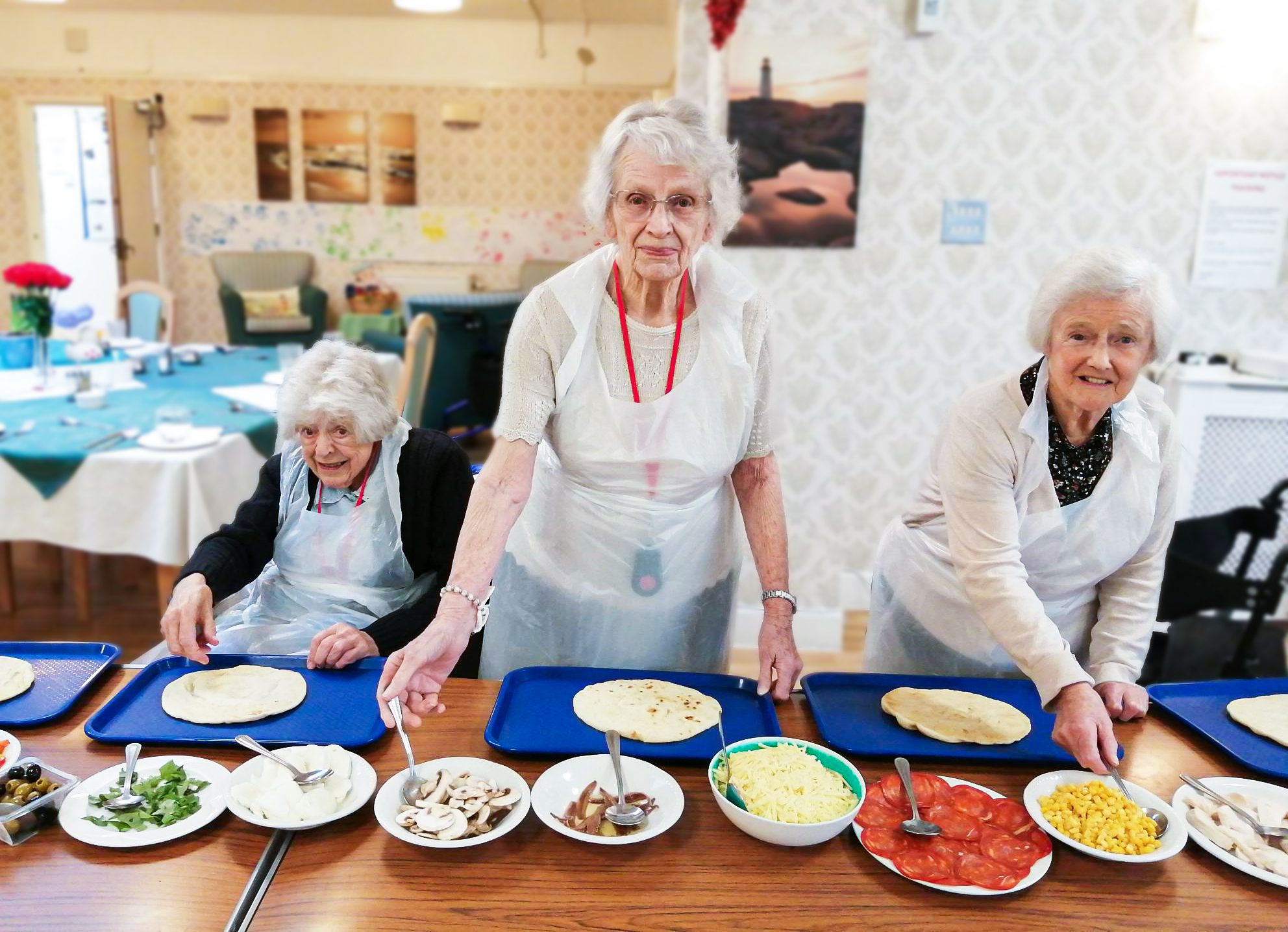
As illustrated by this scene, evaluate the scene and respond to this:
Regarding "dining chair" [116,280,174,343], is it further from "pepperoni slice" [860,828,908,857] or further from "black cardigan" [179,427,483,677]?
"pepperoni slice" [860,828,908,857]

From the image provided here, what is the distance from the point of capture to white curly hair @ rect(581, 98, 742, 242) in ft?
4.63

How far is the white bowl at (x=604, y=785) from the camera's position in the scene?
1.06 m

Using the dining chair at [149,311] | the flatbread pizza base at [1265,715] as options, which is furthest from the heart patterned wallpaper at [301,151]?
the flatbread pizza base at [1265,715]

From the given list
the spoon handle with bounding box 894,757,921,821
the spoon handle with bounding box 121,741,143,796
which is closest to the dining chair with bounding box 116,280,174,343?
the spoon handle with bounding box 121,741,143,796

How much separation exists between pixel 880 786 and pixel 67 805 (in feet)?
3.21

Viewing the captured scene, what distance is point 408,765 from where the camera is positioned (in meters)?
1.21

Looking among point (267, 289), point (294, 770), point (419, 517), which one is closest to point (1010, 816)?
point (294, 770)

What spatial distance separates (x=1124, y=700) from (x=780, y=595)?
543 mm

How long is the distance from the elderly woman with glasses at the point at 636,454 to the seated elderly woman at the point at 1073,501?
13.3 inches

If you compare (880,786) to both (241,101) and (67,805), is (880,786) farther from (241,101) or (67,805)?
(241,101)

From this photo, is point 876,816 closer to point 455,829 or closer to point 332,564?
point 455,829

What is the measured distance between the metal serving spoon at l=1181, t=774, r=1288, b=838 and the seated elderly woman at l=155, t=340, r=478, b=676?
4.20ft

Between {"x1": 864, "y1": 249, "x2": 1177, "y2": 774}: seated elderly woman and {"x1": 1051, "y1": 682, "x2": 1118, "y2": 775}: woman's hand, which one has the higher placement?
{"x1": 864, "y1": 249, "x2": 1177, "y2": 774}: seated elderly woman

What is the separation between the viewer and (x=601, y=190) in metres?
1.50
